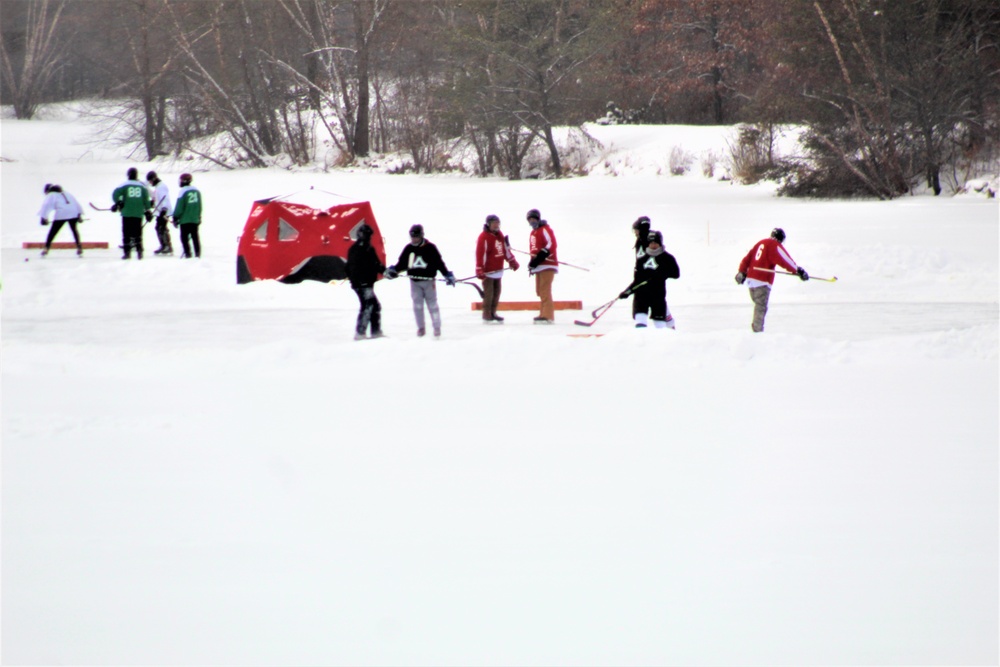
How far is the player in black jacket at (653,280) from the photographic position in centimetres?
1030

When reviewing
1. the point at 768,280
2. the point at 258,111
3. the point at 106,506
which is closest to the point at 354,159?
the point at 258,111

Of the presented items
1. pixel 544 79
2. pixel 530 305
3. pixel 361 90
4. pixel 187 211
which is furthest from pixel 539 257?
pixel 361 90

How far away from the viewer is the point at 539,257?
11.9 metres

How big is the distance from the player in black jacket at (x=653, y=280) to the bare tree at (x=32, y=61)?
49.5 m

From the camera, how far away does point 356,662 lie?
4297 millimetres

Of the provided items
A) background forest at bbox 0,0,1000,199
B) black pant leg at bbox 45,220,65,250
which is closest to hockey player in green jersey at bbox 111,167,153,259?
black pant leg at bbox 45,220,65,250

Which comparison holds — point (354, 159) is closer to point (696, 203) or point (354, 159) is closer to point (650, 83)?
point (650, 83)

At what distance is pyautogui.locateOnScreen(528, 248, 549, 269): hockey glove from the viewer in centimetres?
1188

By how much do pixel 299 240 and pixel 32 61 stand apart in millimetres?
45112

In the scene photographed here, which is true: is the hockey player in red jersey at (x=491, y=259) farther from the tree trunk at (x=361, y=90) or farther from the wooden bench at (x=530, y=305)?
the tree trunk at (x=361, y=90)

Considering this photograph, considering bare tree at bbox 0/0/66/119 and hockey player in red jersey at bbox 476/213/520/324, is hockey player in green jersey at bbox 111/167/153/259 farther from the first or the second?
bare tree at bbox 0/0/66/119

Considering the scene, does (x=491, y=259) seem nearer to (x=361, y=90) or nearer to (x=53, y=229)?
(x=53, y=229)

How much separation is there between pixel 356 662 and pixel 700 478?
2.77m

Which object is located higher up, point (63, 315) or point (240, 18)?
point (240, 18)
